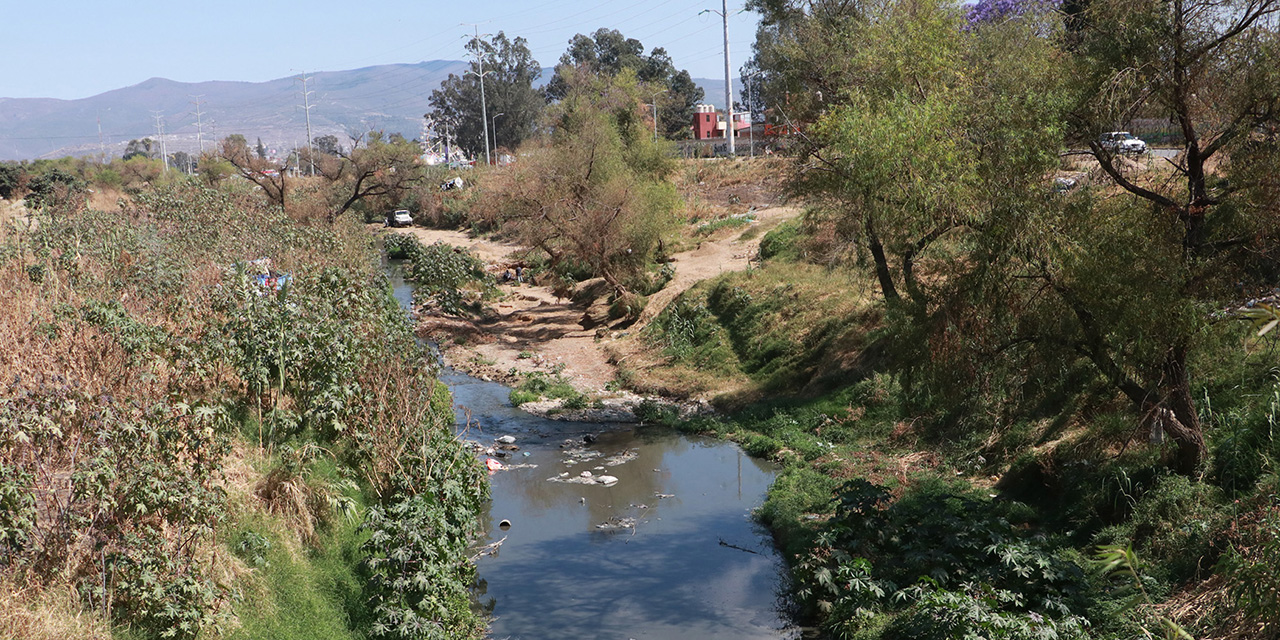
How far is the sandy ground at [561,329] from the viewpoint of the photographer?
26.6 m

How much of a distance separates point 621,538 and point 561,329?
1690 cm

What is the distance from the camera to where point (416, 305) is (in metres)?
34.1

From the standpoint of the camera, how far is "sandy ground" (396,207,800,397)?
26625mm

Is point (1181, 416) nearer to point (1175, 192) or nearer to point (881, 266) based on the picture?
point (1175, 192)

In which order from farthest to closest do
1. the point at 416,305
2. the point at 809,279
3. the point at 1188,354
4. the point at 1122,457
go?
the point at 416,305 < the point at 809,279 < the point at 1122,457 < the point at 1188,354

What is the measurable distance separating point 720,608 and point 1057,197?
637 cm

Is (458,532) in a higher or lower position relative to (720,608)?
higher

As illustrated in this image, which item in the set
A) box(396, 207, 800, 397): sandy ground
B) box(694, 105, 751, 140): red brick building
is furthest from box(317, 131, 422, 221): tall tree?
box(694, 105, 751, 140): red brick building

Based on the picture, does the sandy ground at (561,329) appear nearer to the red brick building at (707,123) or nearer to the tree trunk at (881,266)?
the tree trunk at (881,266)

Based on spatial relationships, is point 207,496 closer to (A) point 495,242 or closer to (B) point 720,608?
(B) point 720,608

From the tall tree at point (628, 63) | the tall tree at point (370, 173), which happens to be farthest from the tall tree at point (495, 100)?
the tall tree at point (370, 173)

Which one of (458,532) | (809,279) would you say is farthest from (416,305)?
(458,532)

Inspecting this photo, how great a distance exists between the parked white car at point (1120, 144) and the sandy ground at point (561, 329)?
48.0ft

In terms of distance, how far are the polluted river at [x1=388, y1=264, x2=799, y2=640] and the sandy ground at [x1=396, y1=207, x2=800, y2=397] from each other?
457 cm
